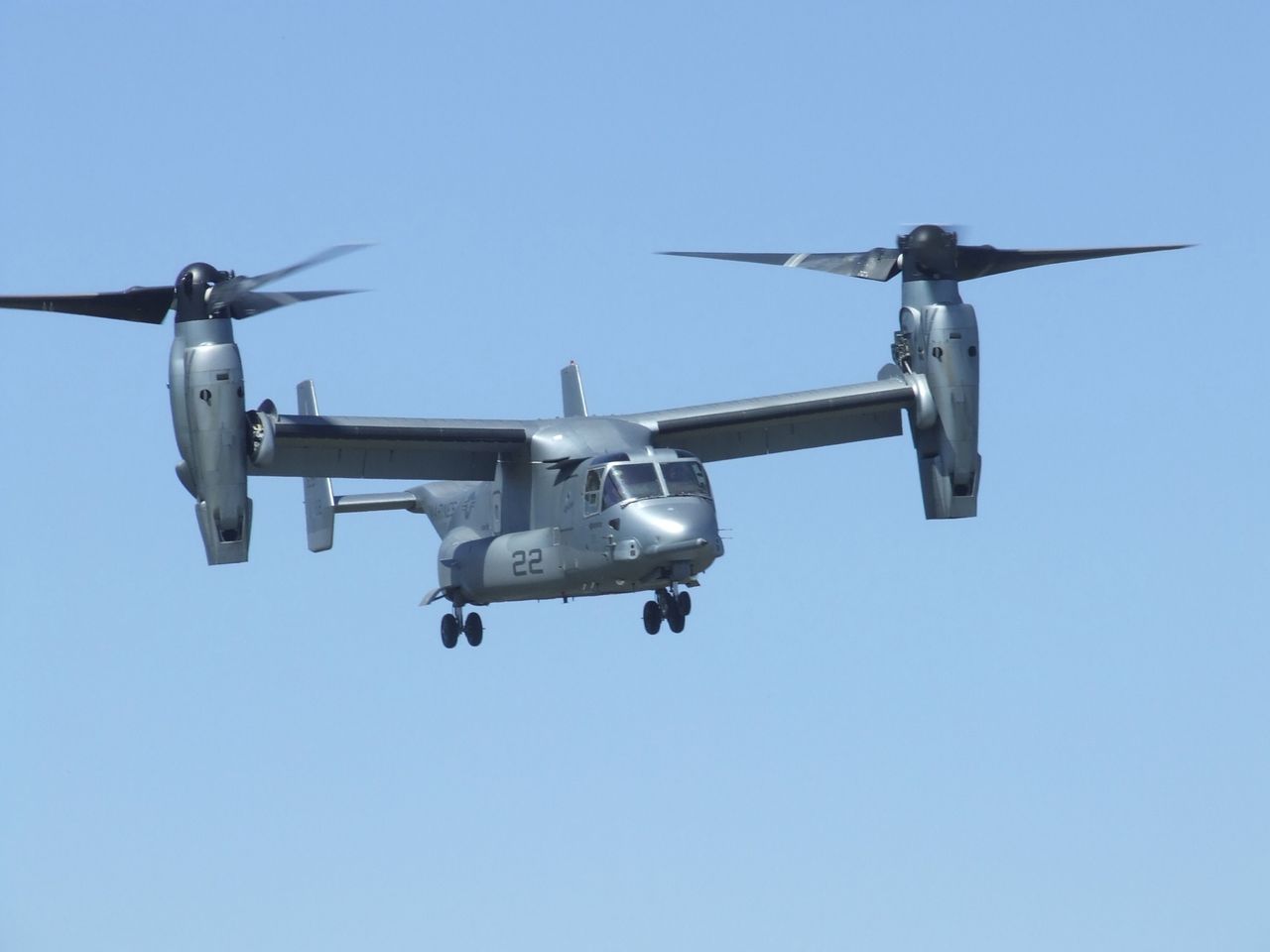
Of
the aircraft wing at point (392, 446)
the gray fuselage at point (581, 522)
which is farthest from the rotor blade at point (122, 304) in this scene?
the gray fuselage at point (581, 522)

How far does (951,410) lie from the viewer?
36094 mm

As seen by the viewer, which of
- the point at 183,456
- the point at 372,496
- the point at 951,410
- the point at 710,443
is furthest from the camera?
the point at 372,496

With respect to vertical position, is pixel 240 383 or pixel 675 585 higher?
pixel 240 383

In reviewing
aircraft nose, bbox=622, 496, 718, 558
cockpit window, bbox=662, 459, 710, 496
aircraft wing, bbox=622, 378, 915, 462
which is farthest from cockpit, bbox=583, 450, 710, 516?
aircraft wing, bbox=622, 378, 915, 462

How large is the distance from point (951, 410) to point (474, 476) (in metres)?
7.68

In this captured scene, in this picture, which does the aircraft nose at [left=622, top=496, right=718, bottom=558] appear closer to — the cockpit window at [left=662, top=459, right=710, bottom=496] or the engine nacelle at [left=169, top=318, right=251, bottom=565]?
the cockpit window at [left=662, top=459, right=710, bottom=496]

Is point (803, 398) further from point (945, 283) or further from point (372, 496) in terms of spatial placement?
point (372, 496)

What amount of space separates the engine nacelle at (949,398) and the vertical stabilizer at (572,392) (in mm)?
7318

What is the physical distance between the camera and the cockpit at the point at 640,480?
33656mm

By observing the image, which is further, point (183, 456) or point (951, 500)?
point (951, 500)

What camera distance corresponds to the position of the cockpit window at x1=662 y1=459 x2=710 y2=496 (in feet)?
111

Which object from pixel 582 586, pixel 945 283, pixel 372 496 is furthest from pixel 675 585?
pixel 372 496

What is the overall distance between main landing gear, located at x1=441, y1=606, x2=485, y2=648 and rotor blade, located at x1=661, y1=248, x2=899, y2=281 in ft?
24.7

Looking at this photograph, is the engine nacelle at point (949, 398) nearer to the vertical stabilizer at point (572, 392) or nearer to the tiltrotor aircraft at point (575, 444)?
the tiltrotor aircraft at point (575, 444)
